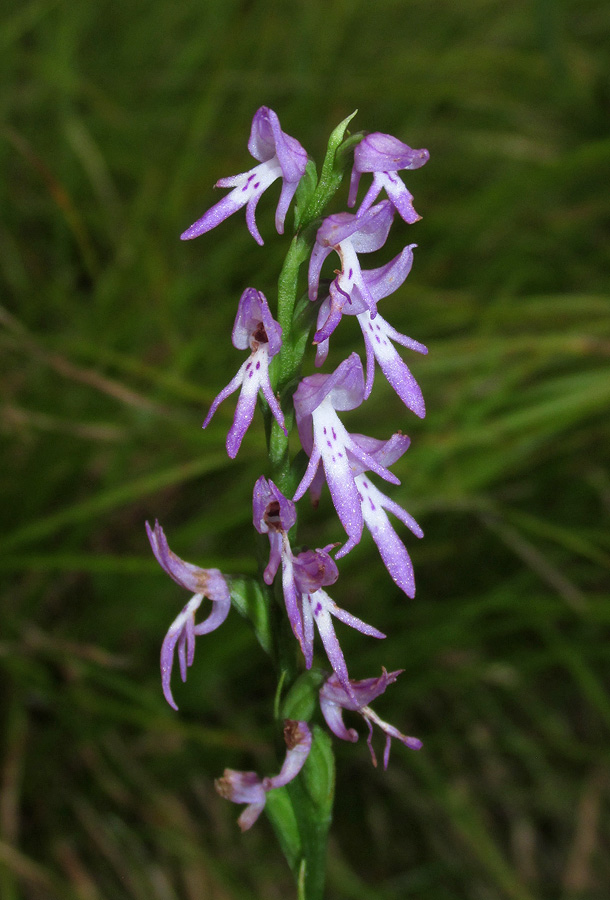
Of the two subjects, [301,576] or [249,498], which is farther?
[249,498]

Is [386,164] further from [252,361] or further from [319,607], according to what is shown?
[319,607]

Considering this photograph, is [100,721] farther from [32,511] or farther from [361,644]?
[361,644]

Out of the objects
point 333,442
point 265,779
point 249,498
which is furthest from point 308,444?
point 249,498

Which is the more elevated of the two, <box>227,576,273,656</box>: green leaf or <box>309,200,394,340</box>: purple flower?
<box>309,200,394,340</box>: purple flower

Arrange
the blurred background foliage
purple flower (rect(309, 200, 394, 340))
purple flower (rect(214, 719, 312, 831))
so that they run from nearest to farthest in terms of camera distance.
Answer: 1. purple flower (rect(309, 200, 394, 340))
2. purple flower (rect(214, 719, 312, 831))
3. the blurred background foliage

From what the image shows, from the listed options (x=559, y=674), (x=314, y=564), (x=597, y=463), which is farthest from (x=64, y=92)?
(x=559, y=674)

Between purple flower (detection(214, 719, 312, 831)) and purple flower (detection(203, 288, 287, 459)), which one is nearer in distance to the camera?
purple flower (detection(203, 288, 287, 459))

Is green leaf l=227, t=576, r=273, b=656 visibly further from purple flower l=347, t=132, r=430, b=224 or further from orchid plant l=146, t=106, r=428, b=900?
purple flower l=347, t=132, r=430, b=224

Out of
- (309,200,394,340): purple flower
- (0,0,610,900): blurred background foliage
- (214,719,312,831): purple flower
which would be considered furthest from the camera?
(0,0,610,900): blurred background foliage

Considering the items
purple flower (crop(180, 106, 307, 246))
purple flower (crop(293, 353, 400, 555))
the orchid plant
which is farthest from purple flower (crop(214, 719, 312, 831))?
purple flower (crop(180, 106, 307, 246))
